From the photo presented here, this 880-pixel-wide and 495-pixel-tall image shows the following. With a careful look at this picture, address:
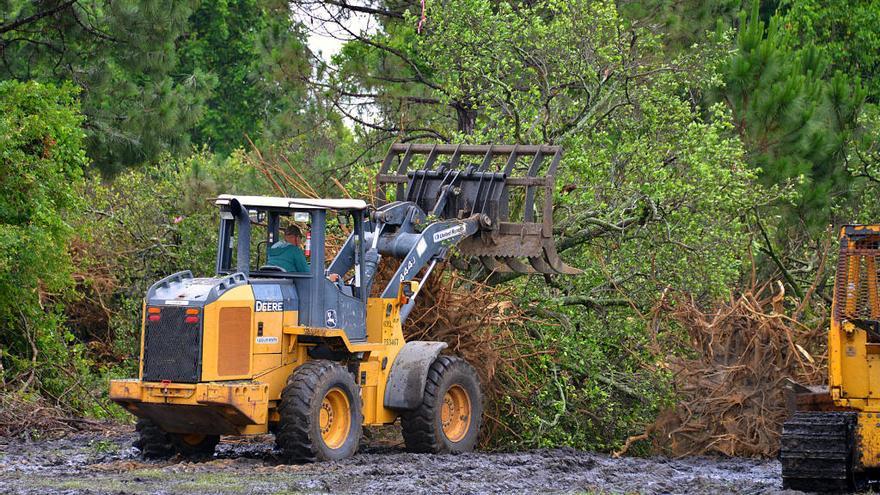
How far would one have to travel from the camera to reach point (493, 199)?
47.3 ft

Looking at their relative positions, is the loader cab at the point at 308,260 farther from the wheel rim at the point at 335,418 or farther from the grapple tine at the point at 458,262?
the grapple tine at the point at 458,262

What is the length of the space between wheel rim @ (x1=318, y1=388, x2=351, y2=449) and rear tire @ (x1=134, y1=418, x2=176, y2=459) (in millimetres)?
1562

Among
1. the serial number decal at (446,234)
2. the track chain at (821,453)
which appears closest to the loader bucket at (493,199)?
the serial number decal at (446,234)

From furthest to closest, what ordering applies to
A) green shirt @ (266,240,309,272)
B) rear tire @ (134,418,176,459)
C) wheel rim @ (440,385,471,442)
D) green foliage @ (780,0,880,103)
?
green foliage @ (780,0,880,103) → wheel rim @ (440,385,471,442) → green shirt @ (266,240,309,272) → rear tire @ (134,418,176,459)

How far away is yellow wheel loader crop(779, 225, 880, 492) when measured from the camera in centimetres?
1034

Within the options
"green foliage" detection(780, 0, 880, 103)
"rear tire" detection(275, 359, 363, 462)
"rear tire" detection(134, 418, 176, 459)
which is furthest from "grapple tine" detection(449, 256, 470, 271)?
"green foliage" detection(780, 0, 880, 103)

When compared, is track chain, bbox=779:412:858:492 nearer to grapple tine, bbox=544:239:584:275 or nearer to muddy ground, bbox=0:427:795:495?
Result: muddy ground, bbox=0:427:795:495

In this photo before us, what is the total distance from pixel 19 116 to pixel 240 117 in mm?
28017

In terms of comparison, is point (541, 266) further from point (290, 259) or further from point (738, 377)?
point (290, 259)

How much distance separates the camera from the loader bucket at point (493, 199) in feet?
Answer: 46.9

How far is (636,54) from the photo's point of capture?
18.7 metres

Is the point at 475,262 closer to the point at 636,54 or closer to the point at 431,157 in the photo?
the point at 431,157

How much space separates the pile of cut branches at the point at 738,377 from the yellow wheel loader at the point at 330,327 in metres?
1.87

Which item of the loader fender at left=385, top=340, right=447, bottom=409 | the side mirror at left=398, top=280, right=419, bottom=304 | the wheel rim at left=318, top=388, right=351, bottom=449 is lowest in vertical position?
the wheel rim at left=318, top=388, right=351, bottom=449
